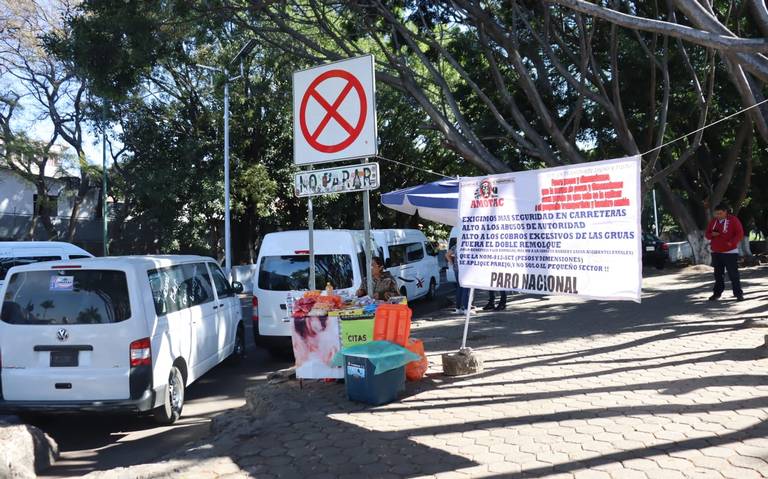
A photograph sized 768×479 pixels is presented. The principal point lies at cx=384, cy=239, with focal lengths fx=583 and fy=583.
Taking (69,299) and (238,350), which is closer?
(69,299)

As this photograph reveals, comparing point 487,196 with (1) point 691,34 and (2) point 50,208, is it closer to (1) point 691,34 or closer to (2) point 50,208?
(1) point 691,34

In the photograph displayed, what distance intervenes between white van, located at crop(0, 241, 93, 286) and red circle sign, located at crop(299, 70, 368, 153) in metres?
7.14

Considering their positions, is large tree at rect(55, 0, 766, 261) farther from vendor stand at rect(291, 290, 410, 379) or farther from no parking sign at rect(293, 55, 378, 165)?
vendor stand at rect(291, 290, 410, 379)

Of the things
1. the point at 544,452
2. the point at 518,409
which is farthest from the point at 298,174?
the point at 544,452

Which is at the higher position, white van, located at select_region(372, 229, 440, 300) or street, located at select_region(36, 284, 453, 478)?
white van, located at select_region(372, 229, 440, 300)

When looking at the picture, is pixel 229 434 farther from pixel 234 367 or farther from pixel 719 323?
pixel 719 323

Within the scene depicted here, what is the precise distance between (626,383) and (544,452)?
2.09m

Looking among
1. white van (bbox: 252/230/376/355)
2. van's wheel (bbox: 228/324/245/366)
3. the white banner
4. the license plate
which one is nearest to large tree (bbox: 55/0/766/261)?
the white banner

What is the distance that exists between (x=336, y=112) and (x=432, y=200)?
4610 mm

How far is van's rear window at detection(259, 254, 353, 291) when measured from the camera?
904cm

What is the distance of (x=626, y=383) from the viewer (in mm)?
5875

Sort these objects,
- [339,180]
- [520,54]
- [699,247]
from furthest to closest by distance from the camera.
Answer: [699,247] → [520,54] → [339,180]

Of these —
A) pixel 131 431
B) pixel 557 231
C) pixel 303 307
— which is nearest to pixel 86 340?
pixel 131 431

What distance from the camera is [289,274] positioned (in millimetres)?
9109
